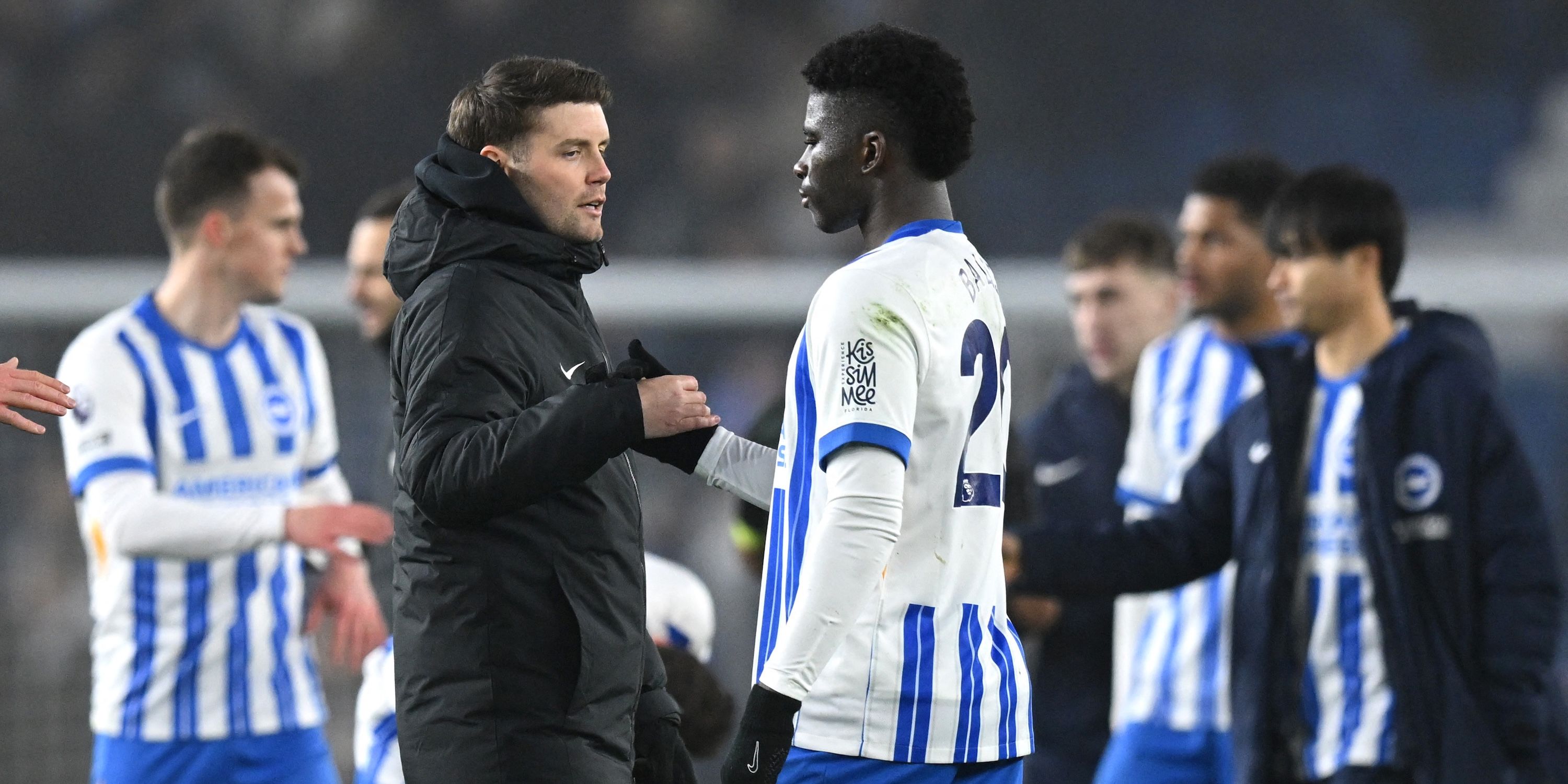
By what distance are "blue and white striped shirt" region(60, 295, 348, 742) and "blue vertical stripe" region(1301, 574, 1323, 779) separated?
7.98ft

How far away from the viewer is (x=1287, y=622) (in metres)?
4.03

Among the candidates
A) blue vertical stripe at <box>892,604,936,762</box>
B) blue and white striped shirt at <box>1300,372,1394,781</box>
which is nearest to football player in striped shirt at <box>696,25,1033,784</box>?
blue vertical stripe at <box>892,604,936,762</box>

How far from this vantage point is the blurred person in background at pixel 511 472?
2.58 metres

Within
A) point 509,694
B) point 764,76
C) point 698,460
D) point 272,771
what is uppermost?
point 764,76

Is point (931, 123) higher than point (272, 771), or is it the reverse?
point (931, 123)

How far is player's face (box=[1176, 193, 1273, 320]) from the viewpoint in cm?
516

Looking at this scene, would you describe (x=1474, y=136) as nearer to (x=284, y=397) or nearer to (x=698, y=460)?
(x=284, y=397)

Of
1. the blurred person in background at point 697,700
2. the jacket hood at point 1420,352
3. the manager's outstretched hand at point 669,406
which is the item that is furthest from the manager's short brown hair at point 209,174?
the jacket hood at point 1420,352

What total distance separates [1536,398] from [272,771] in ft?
24.6

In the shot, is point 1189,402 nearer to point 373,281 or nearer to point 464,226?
point 373,281

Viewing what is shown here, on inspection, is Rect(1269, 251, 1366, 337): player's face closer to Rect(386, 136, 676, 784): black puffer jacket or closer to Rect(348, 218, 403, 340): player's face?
Rect(386, 136, 676, 784): black puffer jacket

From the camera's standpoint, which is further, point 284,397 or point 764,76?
point 764,76

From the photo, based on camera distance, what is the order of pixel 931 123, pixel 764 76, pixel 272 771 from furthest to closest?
1. pixel 764 76
2. pixel 272 771
3. pixel 931 123

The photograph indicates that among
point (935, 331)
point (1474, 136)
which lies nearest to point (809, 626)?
point (935, 331)
